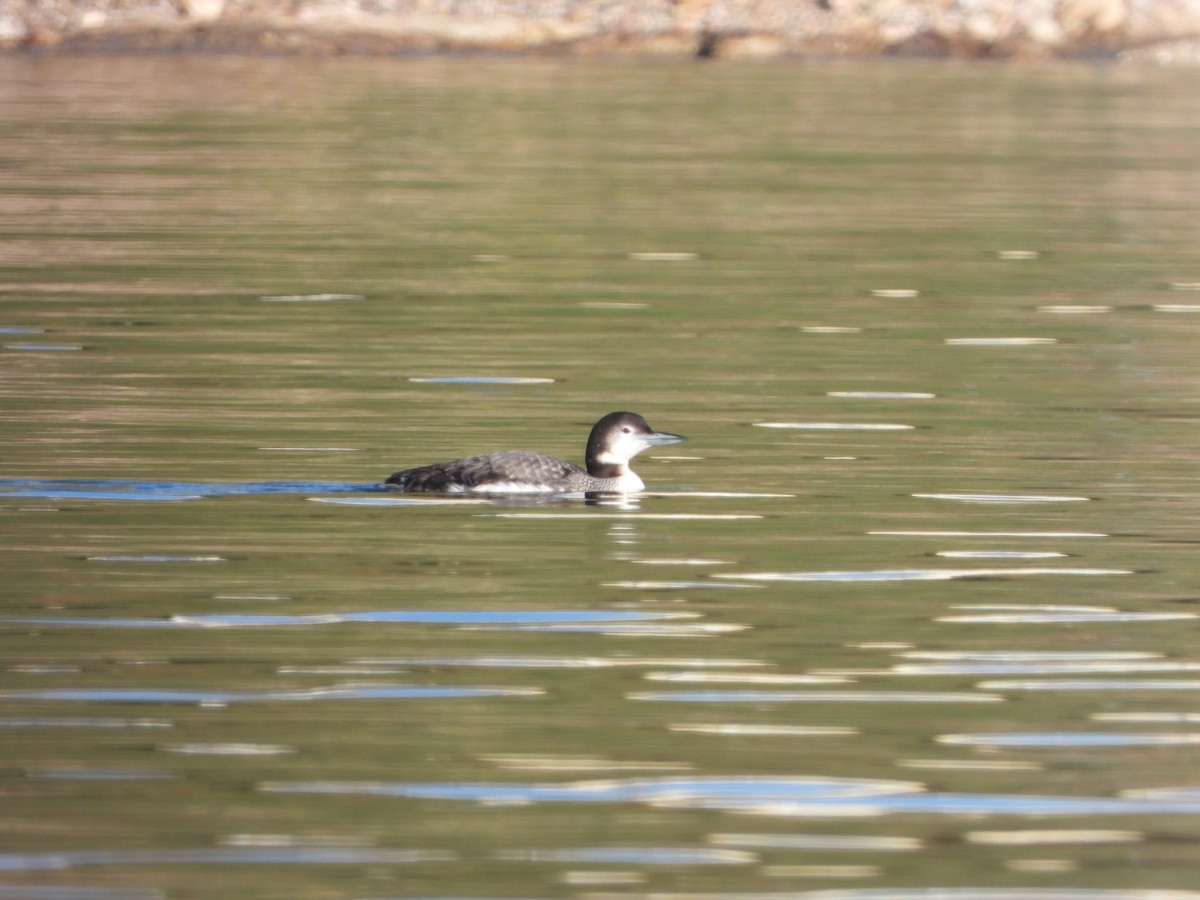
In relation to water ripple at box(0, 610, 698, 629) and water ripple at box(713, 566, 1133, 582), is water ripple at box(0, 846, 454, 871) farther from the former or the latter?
water ripple at box(713, 566, 1133, 582)

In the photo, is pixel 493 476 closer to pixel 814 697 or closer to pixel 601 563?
pixel 601 563

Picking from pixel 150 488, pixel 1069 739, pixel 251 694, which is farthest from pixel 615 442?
pixel 1069 739

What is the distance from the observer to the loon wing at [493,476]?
1430cm

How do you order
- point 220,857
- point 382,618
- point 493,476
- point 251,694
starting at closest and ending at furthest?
point 220,857, point 251,694, point 382,618, point 493,476

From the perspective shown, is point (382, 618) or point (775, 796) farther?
point (382, 618)

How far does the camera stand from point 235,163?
39.1 m

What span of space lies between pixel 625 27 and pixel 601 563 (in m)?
59.5

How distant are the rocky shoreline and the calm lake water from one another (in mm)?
37107

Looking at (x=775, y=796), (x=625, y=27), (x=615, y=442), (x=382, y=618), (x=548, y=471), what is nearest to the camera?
(x=775, y=796)

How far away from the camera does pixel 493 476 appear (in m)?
14.3

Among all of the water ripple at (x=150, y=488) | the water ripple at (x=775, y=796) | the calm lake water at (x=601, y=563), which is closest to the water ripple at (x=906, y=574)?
the calm lake water at (x=601, y=563)

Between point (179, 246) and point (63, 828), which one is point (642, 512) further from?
point (179, 246)

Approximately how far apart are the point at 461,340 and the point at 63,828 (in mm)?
13048

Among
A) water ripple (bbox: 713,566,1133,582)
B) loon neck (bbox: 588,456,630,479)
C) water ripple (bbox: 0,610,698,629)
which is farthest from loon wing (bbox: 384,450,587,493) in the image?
water ripple (bbox: 0,610,698,629)
